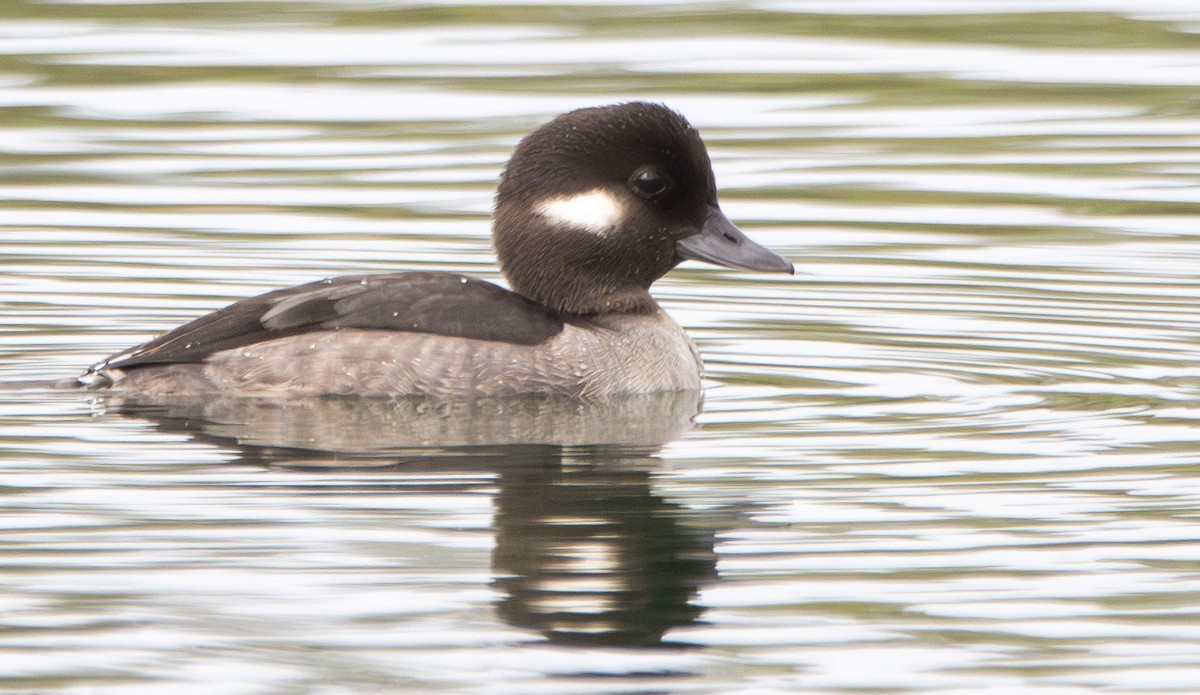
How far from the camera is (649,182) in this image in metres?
10.2

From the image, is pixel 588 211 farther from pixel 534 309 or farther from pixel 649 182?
pixel 534 309

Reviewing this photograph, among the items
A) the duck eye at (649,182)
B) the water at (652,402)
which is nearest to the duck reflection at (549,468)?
the water at (652,402)

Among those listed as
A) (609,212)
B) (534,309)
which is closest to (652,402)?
(534,309)

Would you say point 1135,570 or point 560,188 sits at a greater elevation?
point 560,188

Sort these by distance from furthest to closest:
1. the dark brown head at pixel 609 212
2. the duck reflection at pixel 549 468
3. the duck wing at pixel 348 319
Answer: the dark brown head at pixel 609 212
the duck wing at pixel 348 319
the duck reflection at pixel 549 468

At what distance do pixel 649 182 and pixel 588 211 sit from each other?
0.29 m

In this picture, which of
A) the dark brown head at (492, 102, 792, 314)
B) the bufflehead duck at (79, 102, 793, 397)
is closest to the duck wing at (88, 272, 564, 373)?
the bufflehead duck at (79, 102, 793, 397)

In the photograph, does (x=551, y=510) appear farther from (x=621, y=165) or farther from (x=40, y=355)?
(x=40, y=355)

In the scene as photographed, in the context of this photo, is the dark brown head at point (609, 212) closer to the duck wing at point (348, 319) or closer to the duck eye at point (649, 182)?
the duck eye at point (649, 182)

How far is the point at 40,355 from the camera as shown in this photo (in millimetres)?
10562

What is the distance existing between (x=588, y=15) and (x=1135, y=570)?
1264 cm

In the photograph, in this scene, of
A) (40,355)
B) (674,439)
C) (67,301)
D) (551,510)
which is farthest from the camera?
(67,301)

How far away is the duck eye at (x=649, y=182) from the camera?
10172mm

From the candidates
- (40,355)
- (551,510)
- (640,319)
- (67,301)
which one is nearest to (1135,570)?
(551,510)
